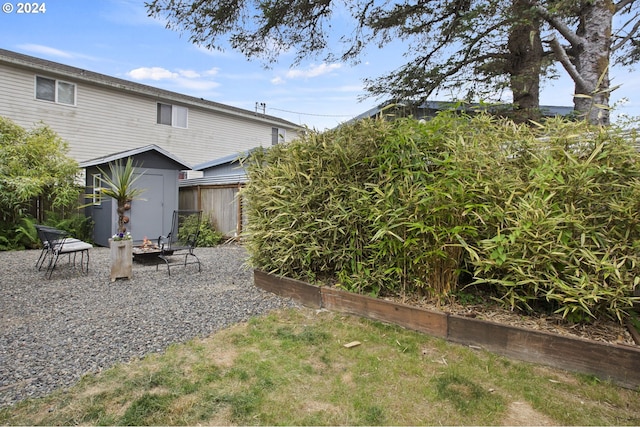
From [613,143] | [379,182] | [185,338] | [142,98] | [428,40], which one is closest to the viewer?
[613,143]

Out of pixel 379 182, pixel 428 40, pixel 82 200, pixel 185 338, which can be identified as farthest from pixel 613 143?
pixel 82 200

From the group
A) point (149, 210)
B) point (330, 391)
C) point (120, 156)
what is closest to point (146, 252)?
point (149, 210)

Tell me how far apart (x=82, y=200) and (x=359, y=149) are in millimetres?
9098

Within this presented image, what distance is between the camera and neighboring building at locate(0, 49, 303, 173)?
976cm

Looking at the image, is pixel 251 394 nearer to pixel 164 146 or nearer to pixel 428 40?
pixel 428 40

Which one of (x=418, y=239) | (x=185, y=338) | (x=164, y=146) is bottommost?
(x=185, y=338)

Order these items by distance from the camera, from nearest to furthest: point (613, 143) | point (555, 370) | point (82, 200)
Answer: point (555, 370)
point (613, 143)
point (82, 200)

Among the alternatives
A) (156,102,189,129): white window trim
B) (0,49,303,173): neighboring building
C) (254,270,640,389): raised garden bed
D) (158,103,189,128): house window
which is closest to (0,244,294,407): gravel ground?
(254,270,640,389): raised garden bed

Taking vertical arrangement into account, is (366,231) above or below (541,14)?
below

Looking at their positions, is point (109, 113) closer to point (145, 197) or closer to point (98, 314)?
point (145, 197)

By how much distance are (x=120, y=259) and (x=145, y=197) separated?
459 cm

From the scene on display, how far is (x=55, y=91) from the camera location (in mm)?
10344

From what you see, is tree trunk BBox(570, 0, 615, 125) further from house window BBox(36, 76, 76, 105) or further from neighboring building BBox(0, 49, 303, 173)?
house window BBox(36, 76, 76, 105)

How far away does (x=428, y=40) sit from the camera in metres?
7.21
